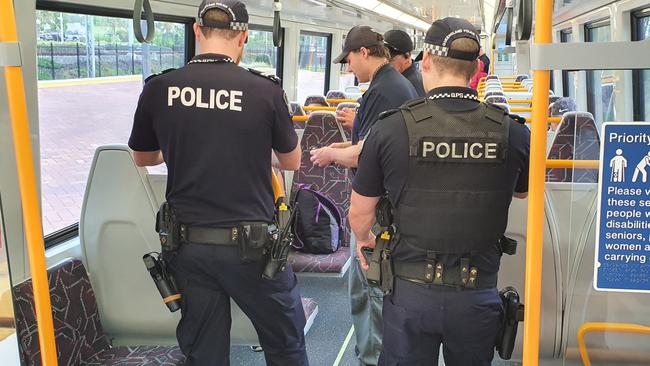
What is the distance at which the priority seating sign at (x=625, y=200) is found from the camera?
5.16 feet

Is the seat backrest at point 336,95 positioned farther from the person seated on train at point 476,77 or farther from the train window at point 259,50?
the person seated on train at point 476,77

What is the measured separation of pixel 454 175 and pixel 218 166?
86 centimetres

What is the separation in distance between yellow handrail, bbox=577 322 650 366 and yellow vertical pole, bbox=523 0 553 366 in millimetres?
444

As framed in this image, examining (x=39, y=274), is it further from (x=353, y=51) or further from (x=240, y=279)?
(x=353, y=51)

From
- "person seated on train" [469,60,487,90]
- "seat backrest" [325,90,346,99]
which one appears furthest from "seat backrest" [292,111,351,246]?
"seat backrest" [325,90,346,99]

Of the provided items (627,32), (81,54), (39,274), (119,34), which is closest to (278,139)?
(39,274)

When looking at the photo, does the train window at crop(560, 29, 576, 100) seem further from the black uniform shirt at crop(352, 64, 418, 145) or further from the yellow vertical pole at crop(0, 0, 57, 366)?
the yellow vertical pole at crop(0, 0, 57, 366)

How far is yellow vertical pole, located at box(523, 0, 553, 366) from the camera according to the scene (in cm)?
144

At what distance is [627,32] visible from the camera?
17.1ft

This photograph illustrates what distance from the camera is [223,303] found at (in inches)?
102

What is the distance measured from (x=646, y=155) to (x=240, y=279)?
1.50 m

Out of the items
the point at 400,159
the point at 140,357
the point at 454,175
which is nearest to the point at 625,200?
the point at 454,175

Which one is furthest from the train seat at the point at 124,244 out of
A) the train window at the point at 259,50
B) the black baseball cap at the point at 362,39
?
the train window at the point at 259,50

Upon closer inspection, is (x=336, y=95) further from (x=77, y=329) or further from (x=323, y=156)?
(x=77, y=329)
